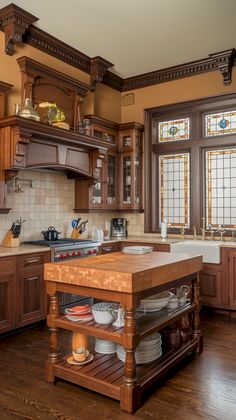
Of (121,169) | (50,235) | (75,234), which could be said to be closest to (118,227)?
(121,169)

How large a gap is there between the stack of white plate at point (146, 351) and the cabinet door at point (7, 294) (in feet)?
4.55

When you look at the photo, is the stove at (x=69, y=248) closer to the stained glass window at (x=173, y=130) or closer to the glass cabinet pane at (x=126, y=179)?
the glass cabinet pane at (x=126, y=179)

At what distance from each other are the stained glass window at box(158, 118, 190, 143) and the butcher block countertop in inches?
122

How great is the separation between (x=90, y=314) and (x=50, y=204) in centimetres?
240

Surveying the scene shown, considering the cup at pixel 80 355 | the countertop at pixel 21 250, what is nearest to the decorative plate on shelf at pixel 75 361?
the cup at pixel 80 355

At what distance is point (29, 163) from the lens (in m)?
4.04

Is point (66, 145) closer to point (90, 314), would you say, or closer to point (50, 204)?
point (50, 204)

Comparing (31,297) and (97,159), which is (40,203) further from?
(31,297)

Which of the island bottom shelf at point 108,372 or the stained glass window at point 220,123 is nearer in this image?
the island bottom shelf at point 108,372

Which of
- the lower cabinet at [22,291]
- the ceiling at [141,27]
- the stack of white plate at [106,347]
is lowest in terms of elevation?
the stack of white plate at [106,347]

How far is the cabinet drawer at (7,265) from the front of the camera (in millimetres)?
3529

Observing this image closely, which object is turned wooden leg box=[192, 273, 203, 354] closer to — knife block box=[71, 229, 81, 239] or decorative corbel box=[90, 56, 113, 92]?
knife block box=[71, 229, 81, 239]

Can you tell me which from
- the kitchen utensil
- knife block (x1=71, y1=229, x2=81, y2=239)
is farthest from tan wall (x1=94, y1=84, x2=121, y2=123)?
the kitchen utensil

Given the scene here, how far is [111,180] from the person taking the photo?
573 cm
